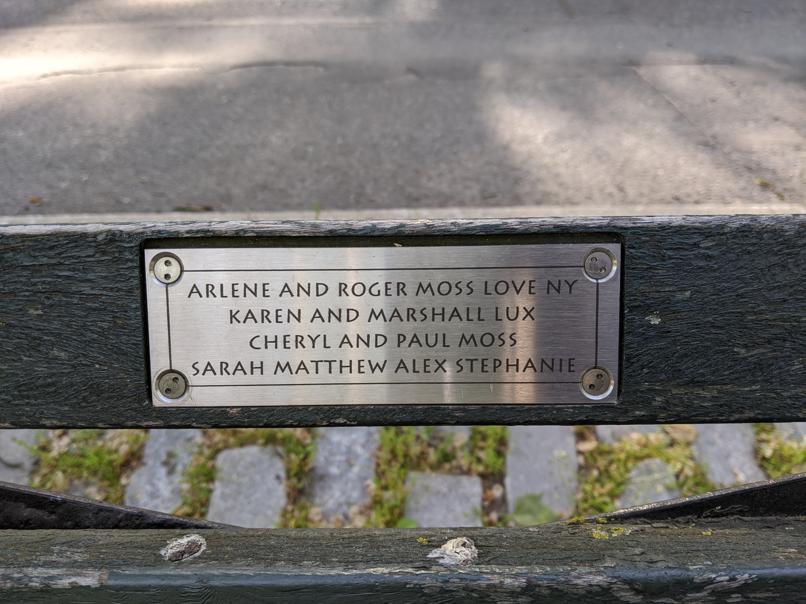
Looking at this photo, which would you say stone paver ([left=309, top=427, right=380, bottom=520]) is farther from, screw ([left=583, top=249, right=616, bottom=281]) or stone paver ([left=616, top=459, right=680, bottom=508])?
screw ([left=583, top=249, right=616, bottom=281])

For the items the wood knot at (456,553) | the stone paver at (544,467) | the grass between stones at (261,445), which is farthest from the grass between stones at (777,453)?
the wood knot at (456,553)

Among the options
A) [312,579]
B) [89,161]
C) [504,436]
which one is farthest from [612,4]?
[312,579]

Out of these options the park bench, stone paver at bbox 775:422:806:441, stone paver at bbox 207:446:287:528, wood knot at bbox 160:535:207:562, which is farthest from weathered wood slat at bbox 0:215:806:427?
stone paver at bbox 775:422:806:441

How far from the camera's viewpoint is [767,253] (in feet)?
3.84

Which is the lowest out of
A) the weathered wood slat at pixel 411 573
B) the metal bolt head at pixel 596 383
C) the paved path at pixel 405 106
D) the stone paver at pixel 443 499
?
the stone paver at pixel 443 499

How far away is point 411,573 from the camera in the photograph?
0.98 metres

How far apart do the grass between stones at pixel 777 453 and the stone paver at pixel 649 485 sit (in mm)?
268

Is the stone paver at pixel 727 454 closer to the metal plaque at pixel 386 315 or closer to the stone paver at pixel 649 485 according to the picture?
the stone paver at pixel 649 485

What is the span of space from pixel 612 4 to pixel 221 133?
3968 millimetres

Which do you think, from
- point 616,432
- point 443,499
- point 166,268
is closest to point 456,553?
point 166,268

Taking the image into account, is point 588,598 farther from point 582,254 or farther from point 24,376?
point 24,376

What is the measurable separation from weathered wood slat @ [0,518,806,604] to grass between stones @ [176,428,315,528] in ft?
3.77

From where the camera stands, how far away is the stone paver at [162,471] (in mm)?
2215

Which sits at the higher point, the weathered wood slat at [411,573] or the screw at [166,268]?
the screw at [166,268]
